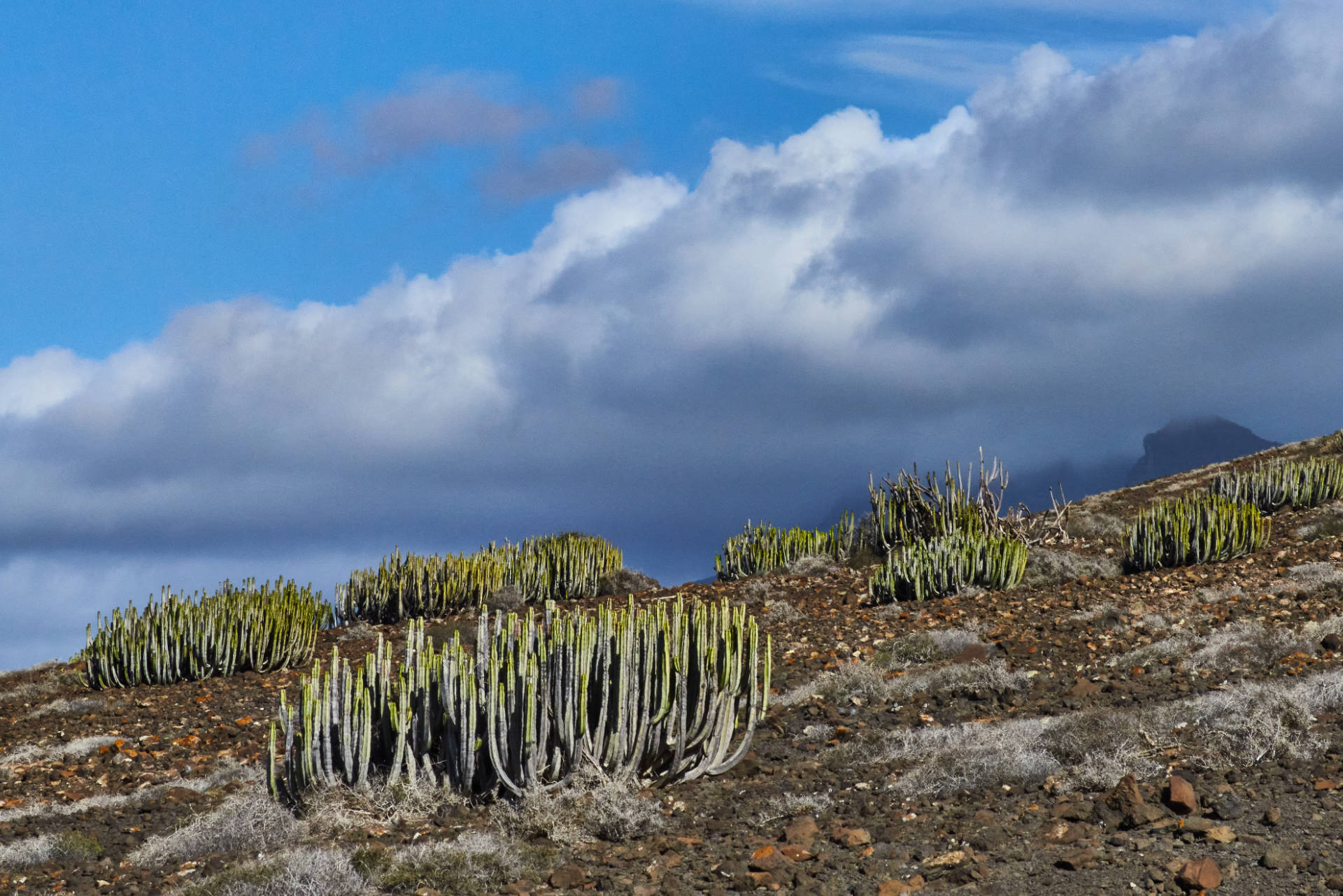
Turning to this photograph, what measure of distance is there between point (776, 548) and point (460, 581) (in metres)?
5.20

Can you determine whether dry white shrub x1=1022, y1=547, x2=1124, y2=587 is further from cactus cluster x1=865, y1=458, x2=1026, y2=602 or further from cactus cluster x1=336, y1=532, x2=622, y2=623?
cactus cluster x1=336, y1=532, x2=622, y2=623

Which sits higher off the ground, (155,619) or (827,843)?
(155,619)

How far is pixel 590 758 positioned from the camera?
692cm

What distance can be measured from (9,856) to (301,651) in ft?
26.1

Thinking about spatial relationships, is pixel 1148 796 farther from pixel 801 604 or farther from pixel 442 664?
pixel 801 604

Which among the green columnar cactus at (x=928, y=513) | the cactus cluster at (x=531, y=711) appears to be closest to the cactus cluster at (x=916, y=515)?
the green columnar cactus at (x=928, y=513)

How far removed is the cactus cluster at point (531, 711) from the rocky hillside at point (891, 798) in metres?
0.20

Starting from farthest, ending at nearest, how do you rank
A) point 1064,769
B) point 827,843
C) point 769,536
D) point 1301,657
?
point 769,536 < point 1301,657 < point 1064,769 < point 827,843

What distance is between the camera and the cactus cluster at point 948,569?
46.1 feet

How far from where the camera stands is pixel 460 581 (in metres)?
17.8

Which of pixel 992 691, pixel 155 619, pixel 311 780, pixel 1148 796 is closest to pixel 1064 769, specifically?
pixel 1148 796

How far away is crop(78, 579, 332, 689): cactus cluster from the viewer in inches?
547

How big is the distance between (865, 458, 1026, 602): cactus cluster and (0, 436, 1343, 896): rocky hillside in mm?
3068

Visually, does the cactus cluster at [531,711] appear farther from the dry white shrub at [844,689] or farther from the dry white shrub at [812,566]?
the dry white shrub at [812,566]
